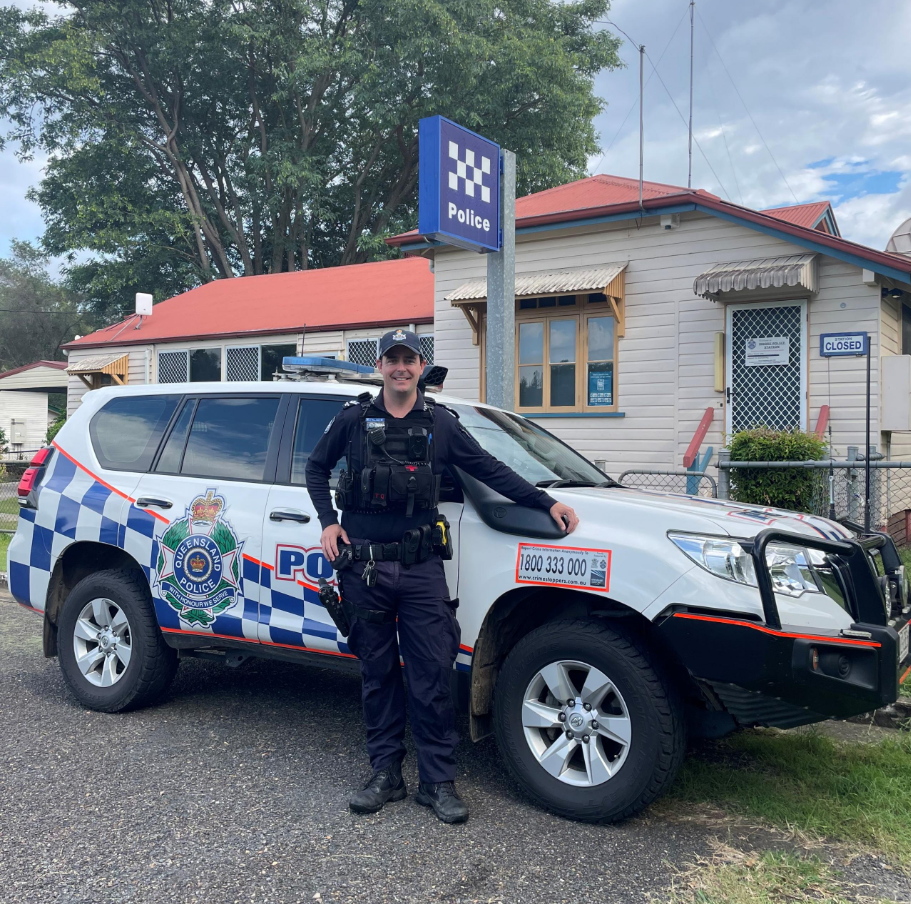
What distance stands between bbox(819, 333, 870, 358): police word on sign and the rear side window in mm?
8190

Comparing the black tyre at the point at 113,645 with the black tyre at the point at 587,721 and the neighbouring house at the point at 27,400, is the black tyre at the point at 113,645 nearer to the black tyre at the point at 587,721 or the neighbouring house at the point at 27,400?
the black tyre at the point at 587,721

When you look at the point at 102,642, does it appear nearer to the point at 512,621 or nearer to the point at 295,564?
the point at 295,564

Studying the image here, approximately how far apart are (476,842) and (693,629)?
114 cm

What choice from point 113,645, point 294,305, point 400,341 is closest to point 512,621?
point 400,341

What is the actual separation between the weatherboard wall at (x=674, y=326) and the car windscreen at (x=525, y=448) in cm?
690

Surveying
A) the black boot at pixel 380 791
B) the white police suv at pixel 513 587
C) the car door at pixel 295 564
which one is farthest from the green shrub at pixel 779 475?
the black boot at pixel 380 791

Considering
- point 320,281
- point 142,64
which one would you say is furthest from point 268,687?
point 142,64

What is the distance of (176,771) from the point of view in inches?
155

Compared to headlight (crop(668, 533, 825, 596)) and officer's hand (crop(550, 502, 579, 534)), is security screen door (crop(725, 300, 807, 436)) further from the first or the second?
officer's hand (crop(550, 502, 579, 534))

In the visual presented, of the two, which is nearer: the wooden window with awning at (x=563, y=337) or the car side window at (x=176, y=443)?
the car side window at (x=176, y=443)

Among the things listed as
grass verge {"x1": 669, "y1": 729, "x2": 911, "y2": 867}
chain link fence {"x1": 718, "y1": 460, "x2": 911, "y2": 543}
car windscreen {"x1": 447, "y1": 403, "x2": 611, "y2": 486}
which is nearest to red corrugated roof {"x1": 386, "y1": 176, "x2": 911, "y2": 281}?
chain link fence {"x1": 718, "y1": 460, "x2": 911, "y2": 543}

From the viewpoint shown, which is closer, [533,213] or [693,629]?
[693,629]

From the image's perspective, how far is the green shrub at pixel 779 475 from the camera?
8.09 meters

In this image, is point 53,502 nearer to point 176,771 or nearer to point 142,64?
point 176,771
